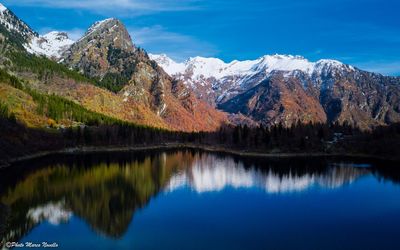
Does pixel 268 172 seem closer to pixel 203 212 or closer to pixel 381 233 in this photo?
pixel 203 212

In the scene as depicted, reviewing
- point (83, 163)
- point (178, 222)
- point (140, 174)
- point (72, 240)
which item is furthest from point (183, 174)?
point (72, 240)

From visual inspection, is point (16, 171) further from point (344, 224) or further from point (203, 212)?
point (344, 224)

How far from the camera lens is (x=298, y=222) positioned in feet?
281

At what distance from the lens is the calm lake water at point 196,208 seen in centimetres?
7206

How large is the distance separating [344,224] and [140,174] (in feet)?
280

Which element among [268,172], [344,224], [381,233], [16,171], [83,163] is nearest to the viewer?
[381,233]

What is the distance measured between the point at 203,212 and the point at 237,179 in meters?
55.9

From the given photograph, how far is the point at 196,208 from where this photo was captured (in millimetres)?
100188

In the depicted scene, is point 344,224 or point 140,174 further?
point 140,174

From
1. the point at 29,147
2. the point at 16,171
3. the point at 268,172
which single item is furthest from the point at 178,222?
the point at 29,147

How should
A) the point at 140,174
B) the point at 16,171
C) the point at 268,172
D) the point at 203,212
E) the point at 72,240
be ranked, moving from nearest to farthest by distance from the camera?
the point at 72,240 → the point at 203,212 → the point at 16,171 → the point at 140,174 → the point at 268,172

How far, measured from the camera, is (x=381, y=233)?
7781 cm

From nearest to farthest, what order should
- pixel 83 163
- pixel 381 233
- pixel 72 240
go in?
pixel 72 240, pixel 381 233, pixel 83 163

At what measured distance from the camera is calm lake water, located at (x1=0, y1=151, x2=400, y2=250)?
2837 inches
